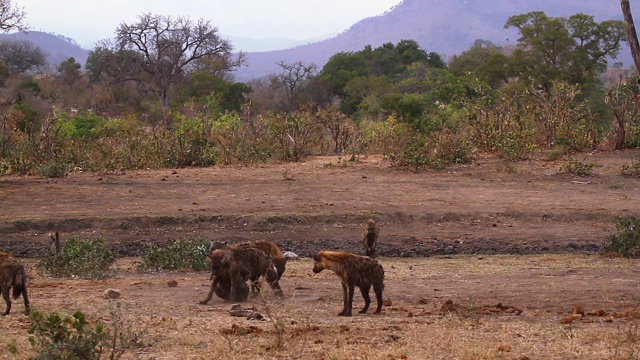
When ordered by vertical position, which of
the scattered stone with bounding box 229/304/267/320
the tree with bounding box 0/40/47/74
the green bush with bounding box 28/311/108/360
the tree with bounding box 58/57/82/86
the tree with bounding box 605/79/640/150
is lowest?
the scattered stone with bounding box 229/304/267/320

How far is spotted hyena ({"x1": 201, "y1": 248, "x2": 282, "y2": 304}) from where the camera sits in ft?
32.5

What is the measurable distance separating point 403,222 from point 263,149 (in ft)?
25.7

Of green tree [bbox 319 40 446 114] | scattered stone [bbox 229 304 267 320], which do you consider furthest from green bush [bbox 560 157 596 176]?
green tree [bbox 319 40 446 114]

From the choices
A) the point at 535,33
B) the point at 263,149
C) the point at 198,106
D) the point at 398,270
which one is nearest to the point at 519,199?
the point at 398,270

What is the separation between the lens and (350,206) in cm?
1786

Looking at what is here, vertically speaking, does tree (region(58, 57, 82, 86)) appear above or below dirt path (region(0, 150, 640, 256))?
above

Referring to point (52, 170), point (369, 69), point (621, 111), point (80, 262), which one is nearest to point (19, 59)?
point (369, 69)

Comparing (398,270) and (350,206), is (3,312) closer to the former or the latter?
(398,270)

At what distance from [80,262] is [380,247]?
18.1 ft

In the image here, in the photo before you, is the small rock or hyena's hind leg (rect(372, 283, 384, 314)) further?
the small rock

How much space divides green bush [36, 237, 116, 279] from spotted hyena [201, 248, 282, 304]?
2.49 m

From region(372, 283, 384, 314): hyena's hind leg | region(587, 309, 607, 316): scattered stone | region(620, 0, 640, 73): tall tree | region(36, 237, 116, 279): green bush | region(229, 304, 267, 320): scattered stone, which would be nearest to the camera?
region(229, 304, 267, 320): scattered stone

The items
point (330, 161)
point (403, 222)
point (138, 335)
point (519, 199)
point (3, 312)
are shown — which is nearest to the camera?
point (138, 335)

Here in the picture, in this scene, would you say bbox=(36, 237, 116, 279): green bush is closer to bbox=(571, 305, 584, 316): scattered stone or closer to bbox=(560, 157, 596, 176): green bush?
bbox=(571, 305, 584, 316): scattered stone
